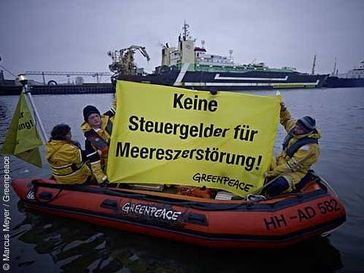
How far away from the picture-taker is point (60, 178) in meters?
5.05

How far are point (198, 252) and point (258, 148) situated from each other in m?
1.90

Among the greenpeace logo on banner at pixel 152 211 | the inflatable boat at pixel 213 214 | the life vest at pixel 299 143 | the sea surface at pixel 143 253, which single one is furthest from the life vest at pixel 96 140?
the life vest at pixel 299 143

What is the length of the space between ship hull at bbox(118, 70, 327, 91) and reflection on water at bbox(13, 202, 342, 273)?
38.6 m

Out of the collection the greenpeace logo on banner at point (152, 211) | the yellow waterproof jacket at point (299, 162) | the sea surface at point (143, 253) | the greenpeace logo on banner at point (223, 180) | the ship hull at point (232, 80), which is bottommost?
the sea surface at point (143, 253)

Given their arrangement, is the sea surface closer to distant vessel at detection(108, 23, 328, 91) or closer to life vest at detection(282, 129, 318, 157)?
life vest at detection(282, 129, 318, 157)

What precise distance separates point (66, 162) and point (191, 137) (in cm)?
234

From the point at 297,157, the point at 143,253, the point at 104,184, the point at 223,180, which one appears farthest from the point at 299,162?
the point at 104,184

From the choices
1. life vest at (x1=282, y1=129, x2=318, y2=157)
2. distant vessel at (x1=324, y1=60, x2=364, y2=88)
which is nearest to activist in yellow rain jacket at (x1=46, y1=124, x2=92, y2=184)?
life vest at (x1=282, y1=129, x2=318, y2=157)

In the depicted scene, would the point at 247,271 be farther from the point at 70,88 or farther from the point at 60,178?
the point at 70,88

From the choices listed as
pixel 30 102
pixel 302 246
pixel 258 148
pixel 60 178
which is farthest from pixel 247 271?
pixel 30 102

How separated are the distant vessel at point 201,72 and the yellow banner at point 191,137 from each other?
132 feet

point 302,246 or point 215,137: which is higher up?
point 215,137

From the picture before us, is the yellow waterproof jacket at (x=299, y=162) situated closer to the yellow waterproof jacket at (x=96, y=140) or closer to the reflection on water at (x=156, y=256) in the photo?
the reflection on water at (x=156, y=256)

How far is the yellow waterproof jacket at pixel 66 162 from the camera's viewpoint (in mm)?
4793
